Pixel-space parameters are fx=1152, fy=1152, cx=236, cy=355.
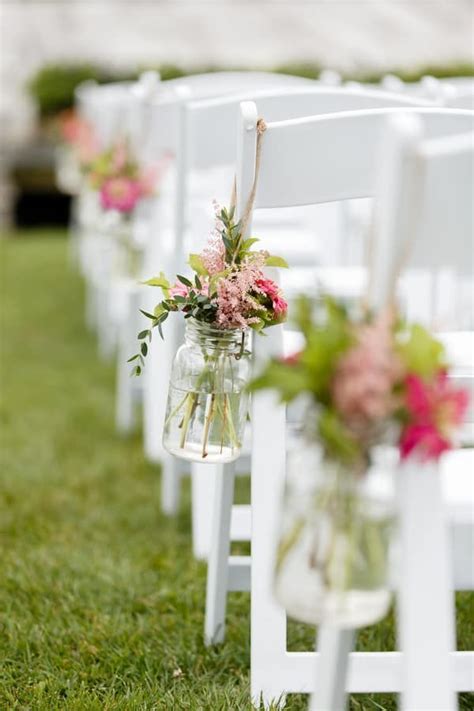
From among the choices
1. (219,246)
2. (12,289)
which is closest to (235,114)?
(219,246)

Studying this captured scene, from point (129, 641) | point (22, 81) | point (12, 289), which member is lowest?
point (129, 641)

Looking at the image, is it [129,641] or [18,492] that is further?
[18,492]

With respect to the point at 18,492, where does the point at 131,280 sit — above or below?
above

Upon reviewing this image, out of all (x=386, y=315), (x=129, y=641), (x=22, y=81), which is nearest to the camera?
(x=386, y=315)

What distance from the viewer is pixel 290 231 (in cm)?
466

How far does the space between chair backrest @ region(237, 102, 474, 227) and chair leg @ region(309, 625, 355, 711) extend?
72 centimetres

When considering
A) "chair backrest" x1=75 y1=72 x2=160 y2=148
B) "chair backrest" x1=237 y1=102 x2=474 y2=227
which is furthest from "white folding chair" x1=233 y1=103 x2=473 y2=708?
"chair backrest" x1=75 y1=72 x2=160 y2=148

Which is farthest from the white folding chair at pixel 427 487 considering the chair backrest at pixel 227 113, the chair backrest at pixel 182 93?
the chair backrest at pixel 182 93

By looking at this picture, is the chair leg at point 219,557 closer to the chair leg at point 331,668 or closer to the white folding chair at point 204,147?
the white folding chair at point 204,147

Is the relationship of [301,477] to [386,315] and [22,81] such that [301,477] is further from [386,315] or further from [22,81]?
[22,81]

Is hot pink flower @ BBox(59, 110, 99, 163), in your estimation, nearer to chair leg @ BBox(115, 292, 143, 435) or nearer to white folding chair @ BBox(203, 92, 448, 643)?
chair leg @ BBox(115, 292, 143, 435)

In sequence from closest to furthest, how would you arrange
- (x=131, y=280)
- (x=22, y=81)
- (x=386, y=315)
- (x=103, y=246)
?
(x=386, y=315) < (x=131, y=280) < (x=103, y=246) < (x=22, y=81)

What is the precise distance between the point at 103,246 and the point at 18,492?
84.1 inches

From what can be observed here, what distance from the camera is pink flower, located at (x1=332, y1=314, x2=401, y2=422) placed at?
4.16 feet
